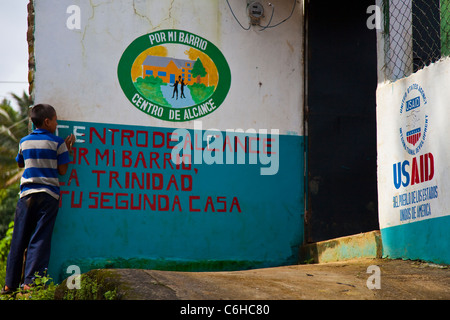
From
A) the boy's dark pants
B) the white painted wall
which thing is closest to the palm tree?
the white painted wall

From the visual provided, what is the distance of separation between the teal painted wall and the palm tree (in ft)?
44.6

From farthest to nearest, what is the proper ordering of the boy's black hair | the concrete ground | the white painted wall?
the white painted wall, the boy's black hair, the concrete ground

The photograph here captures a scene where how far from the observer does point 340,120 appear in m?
7.78

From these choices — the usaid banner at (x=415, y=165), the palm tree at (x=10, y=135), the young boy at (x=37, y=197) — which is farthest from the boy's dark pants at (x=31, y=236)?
the palm tree at (x=10, y=135)

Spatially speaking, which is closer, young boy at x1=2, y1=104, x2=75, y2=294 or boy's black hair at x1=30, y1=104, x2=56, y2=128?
young boy at x1=2, y1=104, x2=75, y2=294

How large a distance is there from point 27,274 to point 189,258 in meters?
1.82

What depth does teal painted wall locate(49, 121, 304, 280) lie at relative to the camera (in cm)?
689

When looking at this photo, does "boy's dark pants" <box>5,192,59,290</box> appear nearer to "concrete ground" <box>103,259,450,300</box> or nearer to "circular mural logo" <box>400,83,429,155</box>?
"concrete ground" <box>103,259,450,300</box>

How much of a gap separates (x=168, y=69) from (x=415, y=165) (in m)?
2.97

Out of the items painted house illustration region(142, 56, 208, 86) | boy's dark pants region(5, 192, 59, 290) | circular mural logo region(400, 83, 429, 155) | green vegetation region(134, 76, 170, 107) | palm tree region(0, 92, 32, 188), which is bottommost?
boy's dark pants region(5, 192, 59, 290)

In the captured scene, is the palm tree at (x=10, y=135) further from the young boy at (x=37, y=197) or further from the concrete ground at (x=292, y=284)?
the concrete ground at (x=292, y=284)

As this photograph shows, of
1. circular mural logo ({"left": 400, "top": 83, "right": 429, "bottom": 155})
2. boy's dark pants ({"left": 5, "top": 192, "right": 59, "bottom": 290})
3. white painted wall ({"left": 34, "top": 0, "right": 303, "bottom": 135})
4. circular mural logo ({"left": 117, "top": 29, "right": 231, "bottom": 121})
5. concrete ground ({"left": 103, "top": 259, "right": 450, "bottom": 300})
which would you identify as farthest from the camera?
circular mural logo ({"left": 117, "top": 29, "right": 231, "bottom": 121})

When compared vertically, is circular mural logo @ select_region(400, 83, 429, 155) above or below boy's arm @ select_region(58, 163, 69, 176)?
above
